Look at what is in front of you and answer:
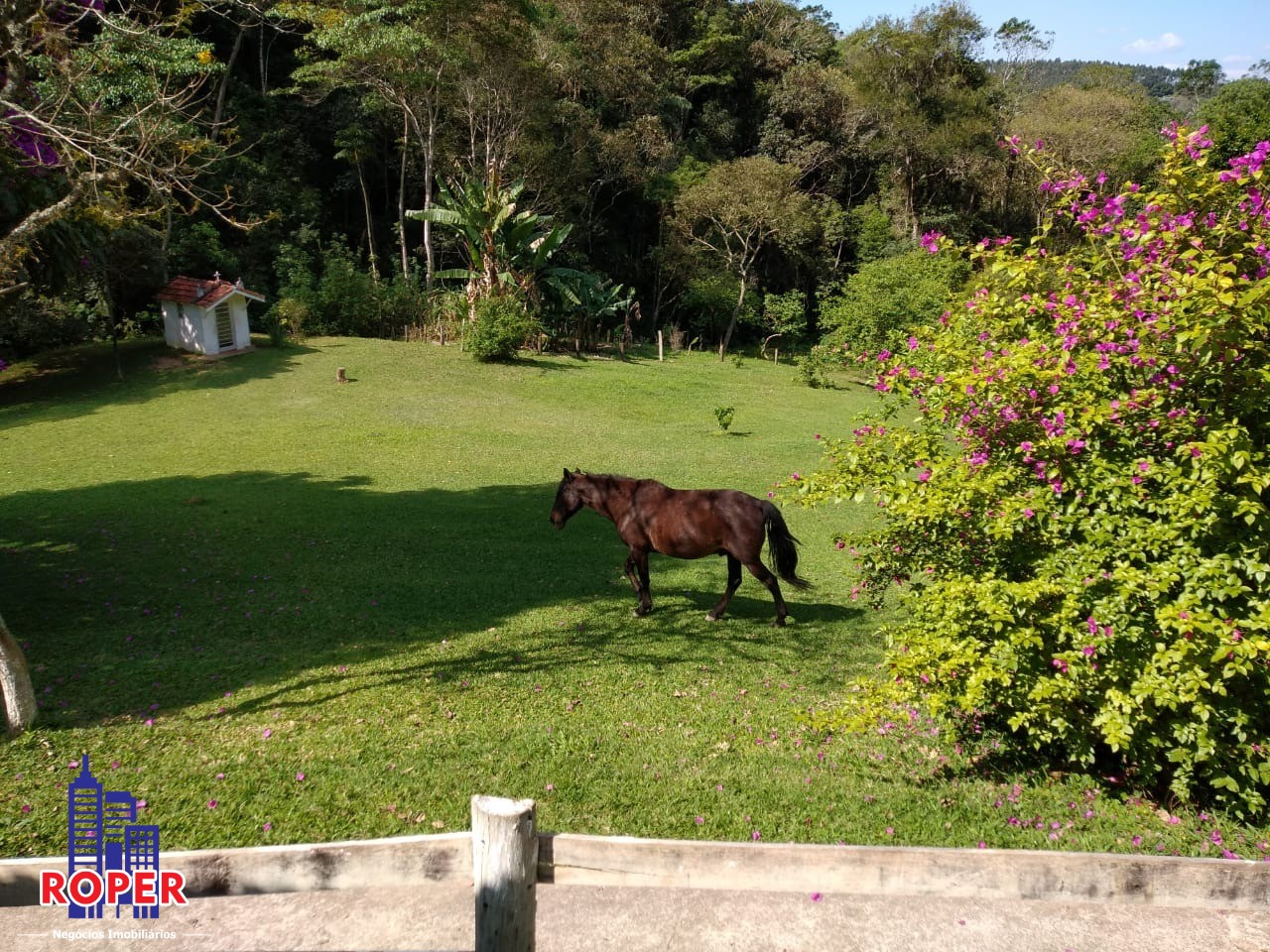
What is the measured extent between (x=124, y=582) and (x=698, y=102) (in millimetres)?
42018

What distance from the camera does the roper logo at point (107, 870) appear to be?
3.08 metres

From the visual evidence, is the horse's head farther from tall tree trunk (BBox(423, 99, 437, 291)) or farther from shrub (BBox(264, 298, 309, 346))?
tall tree trunk (BBox(423, 99, 437, 291))

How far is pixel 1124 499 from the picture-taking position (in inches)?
166

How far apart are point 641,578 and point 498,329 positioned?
1855cm

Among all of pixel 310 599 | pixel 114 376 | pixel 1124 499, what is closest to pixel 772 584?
pixel 1124 499

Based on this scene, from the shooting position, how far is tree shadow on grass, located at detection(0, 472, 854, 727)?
A: 6.72 m

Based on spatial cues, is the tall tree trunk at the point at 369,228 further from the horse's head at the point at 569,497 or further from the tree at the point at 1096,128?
the tree at the point at 1096,128

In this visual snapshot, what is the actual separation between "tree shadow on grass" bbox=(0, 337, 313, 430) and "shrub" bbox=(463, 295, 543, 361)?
5.40 metres

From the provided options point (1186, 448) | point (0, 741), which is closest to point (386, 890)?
point (0, 741)

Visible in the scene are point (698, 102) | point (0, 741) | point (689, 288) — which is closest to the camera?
point (0, 741)

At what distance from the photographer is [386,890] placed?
4039 mm

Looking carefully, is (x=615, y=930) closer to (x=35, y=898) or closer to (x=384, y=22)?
(x=35, y=898)

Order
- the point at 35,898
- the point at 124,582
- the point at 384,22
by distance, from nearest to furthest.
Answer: the point at 35,898 → the point at 124,582 → the point at 384,22

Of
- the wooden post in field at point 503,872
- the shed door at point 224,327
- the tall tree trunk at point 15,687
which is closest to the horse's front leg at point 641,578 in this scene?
the tall tree trunk at point 15,687
